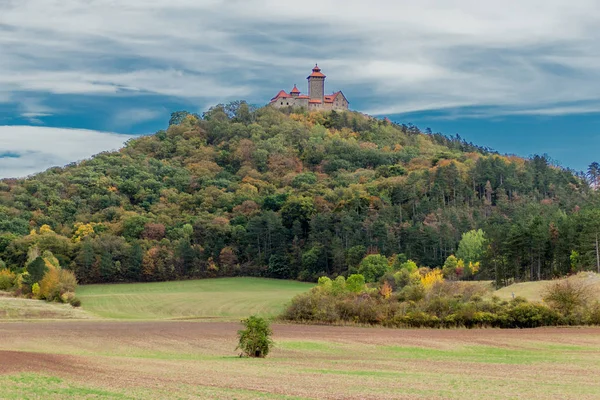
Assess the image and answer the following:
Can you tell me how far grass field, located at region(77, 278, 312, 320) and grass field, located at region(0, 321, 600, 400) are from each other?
28057 mm

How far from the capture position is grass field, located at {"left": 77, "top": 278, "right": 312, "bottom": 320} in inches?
3565

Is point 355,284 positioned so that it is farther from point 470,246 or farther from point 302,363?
point 302,363

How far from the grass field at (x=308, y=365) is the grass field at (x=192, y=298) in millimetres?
28057

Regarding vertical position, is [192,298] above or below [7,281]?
below

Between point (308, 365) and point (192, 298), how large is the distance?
6807cm

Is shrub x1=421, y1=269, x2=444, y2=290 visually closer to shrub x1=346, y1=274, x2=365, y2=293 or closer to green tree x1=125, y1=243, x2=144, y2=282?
shrub x1=346, y1=274, x2=365, y2=293

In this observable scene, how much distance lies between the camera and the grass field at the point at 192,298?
9056cm

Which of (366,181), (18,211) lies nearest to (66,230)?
(18,211)

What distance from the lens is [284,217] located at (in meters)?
145

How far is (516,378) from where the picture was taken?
31.5 metres

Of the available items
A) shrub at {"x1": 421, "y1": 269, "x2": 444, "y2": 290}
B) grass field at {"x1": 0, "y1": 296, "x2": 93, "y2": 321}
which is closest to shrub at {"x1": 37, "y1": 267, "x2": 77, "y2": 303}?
grass field at {"x1": 0, "y1": 296, "x2": 93, "y2": 321}

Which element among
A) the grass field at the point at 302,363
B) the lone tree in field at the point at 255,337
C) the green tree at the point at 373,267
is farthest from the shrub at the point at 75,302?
the lone tree in field at the point at 255,337

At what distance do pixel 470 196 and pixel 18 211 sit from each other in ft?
279

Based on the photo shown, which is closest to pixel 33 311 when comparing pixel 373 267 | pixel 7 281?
pixel 7 281
